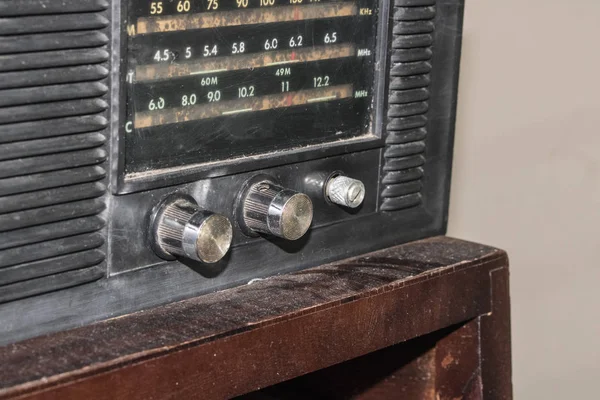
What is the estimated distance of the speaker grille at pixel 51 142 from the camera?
0.82 metres

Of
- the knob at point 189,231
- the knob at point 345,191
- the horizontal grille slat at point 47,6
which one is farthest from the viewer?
the knob at point 345,191

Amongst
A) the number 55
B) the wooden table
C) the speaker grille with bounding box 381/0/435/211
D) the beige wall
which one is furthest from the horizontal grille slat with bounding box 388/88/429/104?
the beige wall

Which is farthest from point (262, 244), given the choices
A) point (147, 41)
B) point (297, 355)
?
point (147, 41)

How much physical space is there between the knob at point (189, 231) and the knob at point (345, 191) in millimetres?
136

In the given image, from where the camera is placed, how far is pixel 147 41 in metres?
0.88

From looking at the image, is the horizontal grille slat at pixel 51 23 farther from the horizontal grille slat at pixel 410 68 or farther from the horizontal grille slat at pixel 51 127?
the horizontal grille slat at pixel 410 68

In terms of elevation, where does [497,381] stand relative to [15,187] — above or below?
below

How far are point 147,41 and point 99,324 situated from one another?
0.22 m

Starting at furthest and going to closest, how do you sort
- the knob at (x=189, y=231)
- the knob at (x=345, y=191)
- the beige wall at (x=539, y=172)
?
the beige wall at (x=539, y=172), the knob at (x=345, y=191), the knob at (x=189, y=231)

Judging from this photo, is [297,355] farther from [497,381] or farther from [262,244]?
[497,381]

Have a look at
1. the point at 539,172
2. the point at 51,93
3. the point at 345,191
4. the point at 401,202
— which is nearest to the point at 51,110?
the point at 51,93

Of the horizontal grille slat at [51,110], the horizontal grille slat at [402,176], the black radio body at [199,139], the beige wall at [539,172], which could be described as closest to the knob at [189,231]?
the black radio body at [199,139]

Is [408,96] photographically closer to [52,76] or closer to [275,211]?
[275,211]

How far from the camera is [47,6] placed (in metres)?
0.82
